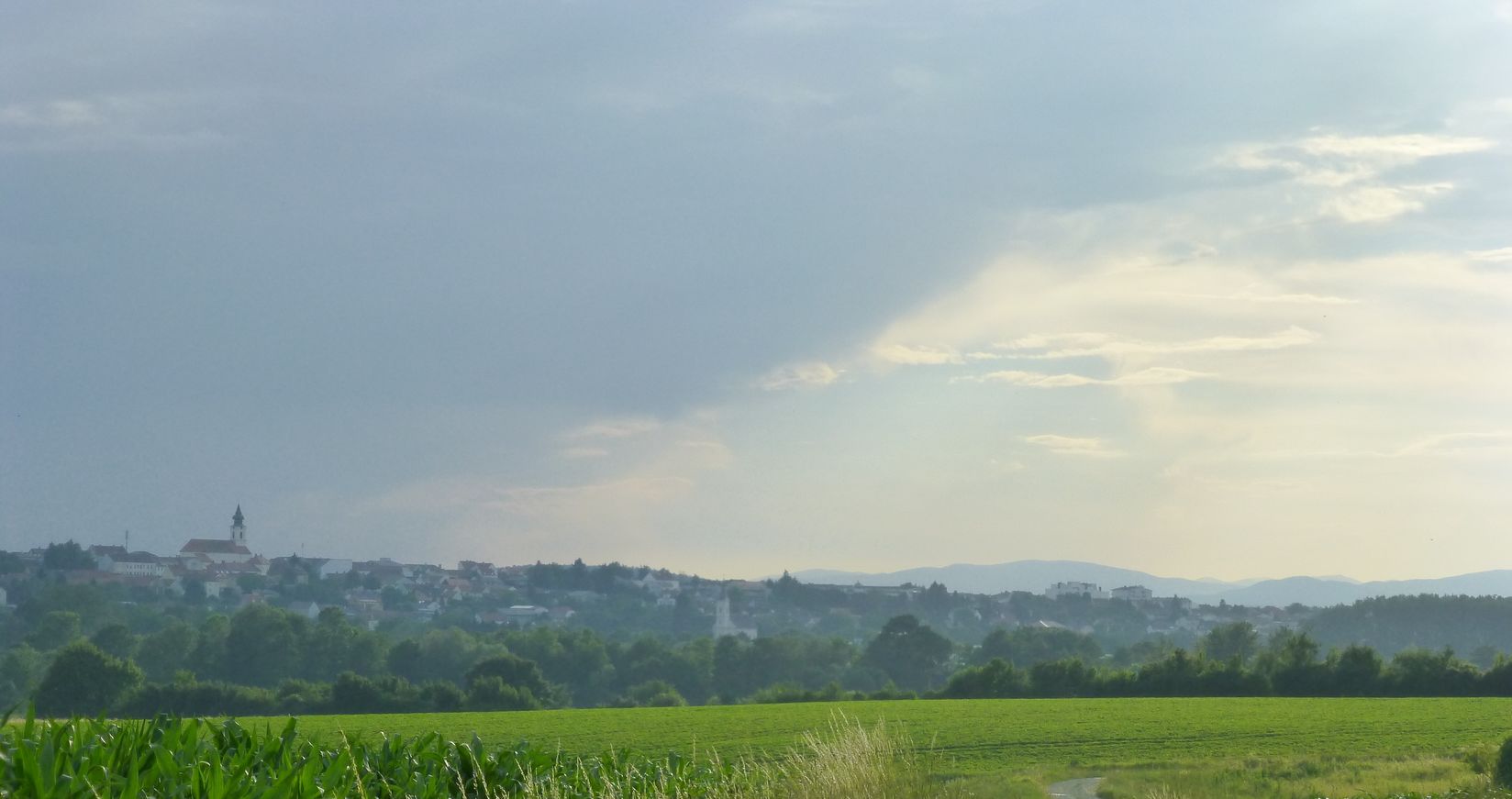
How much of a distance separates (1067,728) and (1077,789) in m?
12.4

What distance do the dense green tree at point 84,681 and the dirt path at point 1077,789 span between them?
48232 millimetres

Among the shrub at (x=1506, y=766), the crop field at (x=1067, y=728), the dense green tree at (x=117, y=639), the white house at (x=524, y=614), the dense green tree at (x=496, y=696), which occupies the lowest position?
the dense green tree at (x=496, y=696)

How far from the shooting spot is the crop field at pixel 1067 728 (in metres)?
26.5

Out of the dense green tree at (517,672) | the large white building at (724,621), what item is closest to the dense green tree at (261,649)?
the dense green tree at (517,672)

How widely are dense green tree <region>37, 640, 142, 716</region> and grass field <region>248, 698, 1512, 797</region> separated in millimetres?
24534

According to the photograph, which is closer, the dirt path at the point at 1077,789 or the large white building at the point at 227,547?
the dirt path at the point at 1077,789

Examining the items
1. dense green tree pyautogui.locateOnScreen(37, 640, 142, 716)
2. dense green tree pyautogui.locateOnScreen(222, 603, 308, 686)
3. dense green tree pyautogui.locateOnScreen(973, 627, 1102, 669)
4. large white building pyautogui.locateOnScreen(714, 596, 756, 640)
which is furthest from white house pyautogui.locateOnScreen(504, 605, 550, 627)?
dense green tree pyautogui.locateOnScreen(37, 640, 142, 716)

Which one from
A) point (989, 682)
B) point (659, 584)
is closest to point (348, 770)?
point (989, 682)

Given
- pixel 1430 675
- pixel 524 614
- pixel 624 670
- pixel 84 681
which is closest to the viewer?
pixel 1430 675

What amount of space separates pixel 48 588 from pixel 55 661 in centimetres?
4965

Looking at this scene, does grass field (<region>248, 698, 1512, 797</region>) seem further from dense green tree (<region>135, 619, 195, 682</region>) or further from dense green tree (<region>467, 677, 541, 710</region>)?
dense green tree (<region>135, 619, 195, 682</region>)

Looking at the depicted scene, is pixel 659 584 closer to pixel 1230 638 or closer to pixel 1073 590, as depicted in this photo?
pixel 1073 590

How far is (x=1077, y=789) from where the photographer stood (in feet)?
68.2

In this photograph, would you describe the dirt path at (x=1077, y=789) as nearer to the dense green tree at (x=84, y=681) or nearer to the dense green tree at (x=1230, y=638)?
the dense green tree at (x=84, y=681)
